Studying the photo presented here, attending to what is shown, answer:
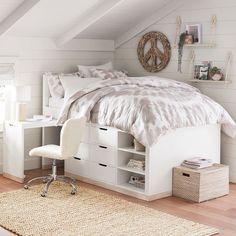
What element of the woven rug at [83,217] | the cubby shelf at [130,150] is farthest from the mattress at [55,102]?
the woven rug at [83,217]

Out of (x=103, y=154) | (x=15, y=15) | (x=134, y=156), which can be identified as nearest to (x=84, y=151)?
(x=103, y=154)

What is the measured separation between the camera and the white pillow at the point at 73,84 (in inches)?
217

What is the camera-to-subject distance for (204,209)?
4.49 meters

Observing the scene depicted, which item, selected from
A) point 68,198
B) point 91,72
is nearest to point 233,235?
point 68,198

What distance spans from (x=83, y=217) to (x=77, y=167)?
130cm

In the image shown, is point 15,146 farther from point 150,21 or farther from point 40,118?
point 150,21

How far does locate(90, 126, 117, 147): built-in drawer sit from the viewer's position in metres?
4.95

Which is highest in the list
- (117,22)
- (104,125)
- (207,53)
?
(117,22)

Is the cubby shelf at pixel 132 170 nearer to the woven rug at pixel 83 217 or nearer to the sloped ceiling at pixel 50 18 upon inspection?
the woven rug at pixel 83 217

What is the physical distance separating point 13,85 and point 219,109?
2243 mm

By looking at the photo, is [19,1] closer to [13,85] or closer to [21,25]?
[21,25]

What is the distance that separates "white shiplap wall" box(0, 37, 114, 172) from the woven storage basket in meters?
1.92

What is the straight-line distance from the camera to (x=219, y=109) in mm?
5289

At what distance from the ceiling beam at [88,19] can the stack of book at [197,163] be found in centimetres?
174
